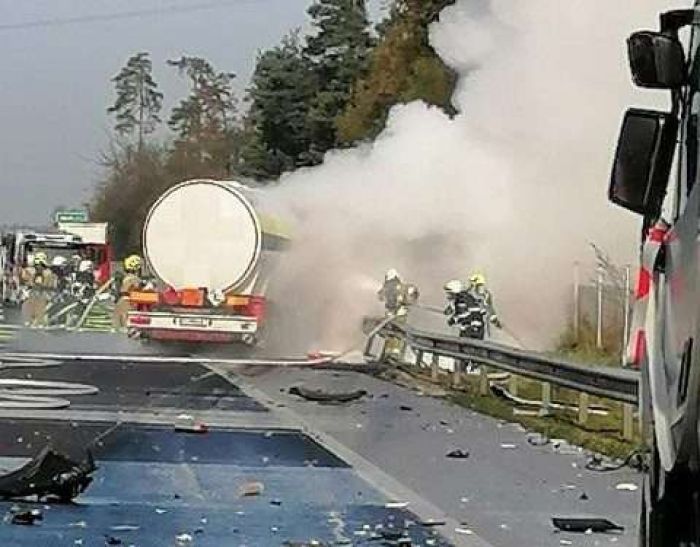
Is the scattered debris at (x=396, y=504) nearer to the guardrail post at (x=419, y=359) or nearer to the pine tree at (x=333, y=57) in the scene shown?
the guardrail post at (x=419, y=359)

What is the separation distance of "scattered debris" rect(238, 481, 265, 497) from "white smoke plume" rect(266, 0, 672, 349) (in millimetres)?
20426

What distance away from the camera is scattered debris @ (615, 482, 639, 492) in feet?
43.3

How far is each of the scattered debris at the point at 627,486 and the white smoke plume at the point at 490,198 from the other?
1998 centimetres

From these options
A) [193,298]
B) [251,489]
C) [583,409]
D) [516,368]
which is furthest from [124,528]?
[193,298]

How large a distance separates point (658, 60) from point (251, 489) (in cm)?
754

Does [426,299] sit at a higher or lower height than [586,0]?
lower

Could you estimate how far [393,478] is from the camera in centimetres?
1367

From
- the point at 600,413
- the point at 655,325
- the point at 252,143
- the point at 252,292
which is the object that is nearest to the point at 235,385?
the point at 600,413

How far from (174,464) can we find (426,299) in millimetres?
20613

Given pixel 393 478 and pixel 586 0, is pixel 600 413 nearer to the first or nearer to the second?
pixel 393 478

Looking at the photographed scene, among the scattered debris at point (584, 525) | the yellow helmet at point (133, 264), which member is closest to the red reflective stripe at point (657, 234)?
the scattered debris at point (584, 525)

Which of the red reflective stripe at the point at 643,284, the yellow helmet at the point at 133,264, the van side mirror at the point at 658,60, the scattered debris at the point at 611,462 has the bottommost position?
the scattered debris at the point at 611,462

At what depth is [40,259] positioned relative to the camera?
48.6 metres

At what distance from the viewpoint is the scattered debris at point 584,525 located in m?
11.1
